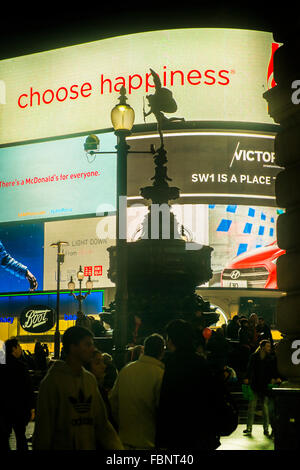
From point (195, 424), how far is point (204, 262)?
12.8 metres

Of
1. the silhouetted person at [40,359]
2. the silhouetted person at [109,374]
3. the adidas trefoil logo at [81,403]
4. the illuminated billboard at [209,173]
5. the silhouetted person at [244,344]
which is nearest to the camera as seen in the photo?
the adidas trefoil logo at [81,403]

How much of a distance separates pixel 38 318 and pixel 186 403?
22.5 meters

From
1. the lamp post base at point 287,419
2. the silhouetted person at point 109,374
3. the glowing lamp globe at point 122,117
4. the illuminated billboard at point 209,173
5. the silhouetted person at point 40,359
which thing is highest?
the illuminated billboard at point 209,173

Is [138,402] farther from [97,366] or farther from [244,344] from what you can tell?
[244,344]

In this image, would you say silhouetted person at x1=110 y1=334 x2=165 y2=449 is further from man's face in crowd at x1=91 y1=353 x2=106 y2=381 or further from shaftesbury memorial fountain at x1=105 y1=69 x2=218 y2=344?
shaftesbury memorial fountain at x1=105 y1=69 x2=218 y2=344

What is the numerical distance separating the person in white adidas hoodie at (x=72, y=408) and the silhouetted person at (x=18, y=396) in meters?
4.82

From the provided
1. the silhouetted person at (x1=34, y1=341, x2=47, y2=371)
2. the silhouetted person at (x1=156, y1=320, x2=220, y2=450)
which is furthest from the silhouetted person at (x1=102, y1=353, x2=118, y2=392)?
the silhouetted person at (x1=34, y1=341, x2=47, y2=371)

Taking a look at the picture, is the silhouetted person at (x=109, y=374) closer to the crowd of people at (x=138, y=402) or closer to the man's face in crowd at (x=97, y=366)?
the man's face in crowd at (x=97, y=366)

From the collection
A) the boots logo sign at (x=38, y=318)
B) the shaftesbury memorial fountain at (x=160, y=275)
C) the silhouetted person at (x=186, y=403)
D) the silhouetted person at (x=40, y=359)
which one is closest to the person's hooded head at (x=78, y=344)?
the silhouetted person at (x=186, y=403)

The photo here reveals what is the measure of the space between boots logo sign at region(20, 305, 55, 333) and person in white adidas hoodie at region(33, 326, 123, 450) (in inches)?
779

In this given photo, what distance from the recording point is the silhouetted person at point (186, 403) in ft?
18.1

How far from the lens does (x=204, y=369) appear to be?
561cm
